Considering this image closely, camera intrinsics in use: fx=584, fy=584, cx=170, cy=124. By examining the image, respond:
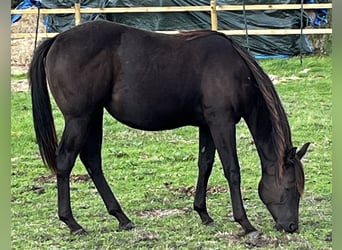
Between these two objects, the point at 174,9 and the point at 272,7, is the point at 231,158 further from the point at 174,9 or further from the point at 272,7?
the point at 272,7

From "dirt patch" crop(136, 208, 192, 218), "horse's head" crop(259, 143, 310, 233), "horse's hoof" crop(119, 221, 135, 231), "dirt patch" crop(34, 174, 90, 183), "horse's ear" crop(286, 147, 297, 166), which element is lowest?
"dirt patch" crop(34, 174, 90, 183)

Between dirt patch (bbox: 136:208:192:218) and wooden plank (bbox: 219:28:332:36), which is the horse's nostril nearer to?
dirt patch (bbox: 136:208:192:218)

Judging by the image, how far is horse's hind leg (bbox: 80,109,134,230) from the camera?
4.15 meters

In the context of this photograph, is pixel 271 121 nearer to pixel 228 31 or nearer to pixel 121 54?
pixel 121 54

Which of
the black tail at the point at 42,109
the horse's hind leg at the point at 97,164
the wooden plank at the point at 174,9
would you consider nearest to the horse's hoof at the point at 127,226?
the horse's hind leg at the point at 97,164

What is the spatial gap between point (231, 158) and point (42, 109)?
132 cm

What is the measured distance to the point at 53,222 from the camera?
14.3 feet

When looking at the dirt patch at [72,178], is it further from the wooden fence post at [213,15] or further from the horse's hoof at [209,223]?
the wooden fence post at [213,15]

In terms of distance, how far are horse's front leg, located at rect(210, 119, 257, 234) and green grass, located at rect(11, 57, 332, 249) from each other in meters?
0.15

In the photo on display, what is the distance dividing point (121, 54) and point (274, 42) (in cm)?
553

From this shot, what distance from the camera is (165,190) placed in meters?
5.23

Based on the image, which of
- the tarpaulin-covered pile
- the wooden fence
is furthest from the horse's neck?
the tarpaulin-covered pile

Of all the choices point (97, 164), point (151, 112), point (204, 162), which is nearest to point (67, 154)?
point (97, 164)

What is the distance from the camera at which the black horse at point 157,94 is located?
388 centimetres
